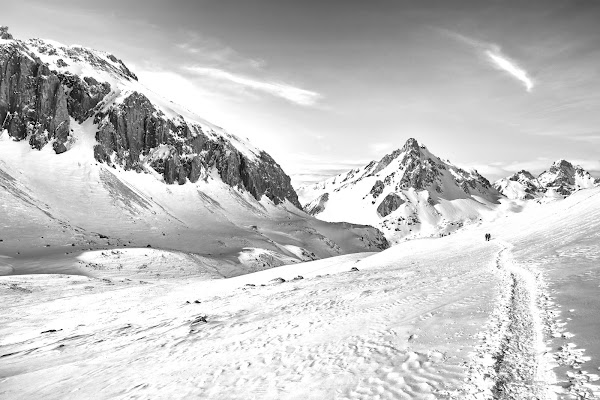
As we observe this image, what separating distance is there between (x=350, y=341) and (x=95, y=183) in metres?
150

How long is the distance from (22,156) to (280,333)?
6560 inches

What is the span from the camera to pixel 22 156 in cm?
13838

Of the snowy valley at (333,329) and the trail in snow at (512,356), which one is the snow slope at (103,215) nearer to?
the snowy valley at (333,329)

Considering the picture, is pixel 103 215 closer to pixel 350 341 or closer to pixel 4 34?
pixel 350 341

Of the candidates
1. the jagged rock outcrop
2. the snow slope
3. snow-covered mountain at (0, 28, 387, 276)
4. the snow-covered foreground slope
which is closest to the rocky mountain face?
the jagged rock outcrop

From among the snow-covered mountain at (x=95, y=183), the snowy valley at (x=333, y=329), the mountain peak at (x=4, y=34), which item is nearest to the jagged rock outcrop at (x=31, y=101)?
the snow-covered mountain at (x=95, y=183)

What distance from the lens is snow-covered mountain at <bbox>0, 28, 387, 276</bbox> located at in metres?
90.9

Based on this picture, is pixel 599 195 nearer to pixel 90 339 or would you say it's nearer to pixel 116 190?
pixel 90 339

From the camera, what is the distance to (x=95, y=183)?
138000 millimetres

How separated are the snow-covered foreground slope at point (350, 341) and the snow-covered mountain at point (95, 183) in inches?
2369

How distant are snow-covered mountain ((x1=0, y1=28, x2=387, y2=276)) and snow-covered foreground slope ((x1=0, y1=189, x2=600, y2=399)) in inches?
2369

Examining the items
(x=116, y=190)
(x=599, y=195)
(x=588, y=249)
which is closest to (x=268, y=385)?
(x=588, y=249)

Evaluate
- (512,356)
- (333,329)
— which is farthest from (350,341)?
(512,356)

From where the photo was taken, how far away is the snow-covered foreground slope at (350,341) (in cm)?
1010
